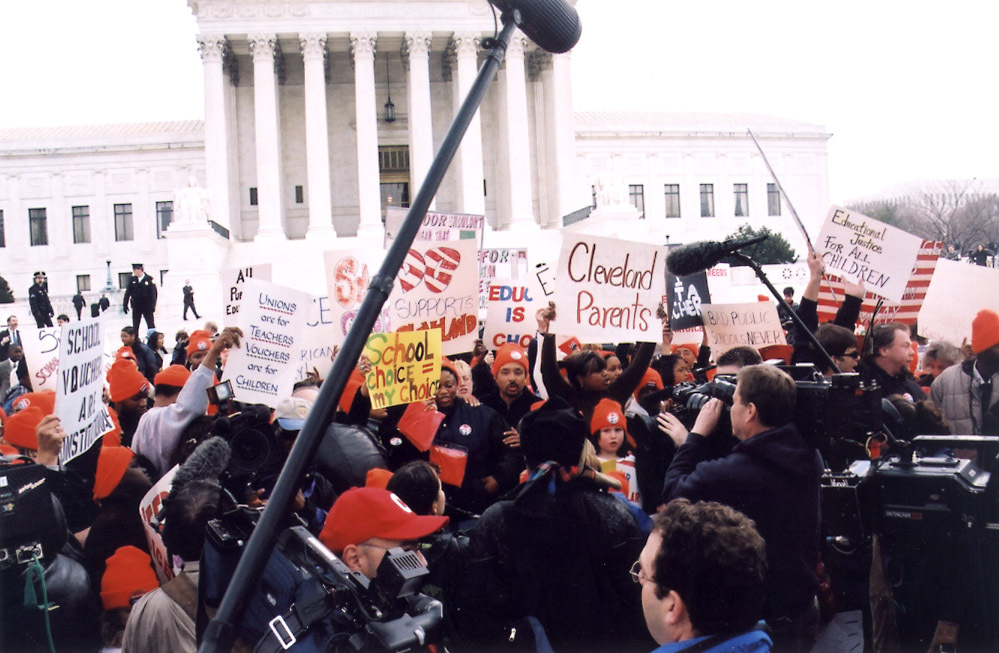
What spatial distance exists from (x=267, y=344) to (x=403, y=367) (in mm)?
A: 1152

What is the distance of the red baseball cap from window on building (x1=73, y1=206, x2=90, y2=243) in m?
52.6

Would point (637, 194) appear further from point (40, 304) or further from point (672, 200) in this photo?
point (40, 304)

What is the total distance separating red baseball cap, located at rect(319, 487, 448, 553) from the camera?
269 cm

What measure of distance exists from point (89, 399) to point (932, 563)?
3.86m

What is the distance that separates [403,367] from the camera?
17.7 feet

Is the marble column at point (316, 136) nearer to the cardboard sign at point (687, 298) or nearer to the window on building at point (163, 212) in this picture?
the window on building at point (163, 212)

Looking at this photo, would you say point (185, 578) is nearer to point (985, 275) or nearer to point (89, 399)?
point (89, 399)

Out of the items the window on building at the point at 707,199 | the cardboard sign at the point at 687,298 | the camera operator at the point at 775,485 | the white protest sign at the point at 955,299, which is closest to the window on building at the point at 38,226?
the window on building at the point at 707,199

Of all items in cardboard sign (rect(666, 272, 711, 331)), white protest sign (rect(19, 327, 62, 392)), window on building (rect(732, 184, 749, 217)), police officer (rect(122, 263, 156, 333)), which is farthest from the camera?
window on building (rect(732, 184, 749, 217))

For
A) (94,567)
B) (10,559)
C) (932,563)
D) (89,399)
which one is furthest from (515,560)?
(89,399)

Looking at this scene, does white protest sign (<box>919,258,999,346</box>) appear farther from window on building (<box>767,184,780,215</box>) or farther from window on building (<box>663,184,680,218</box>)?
window on building (<box>767,184,780,215</box>)

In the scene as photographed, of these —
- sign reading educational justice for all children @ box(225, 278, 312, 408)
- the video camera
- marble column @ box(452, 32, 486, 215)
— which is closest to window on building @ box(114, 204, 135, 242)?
marble column @ box(452, 32, 486, 215)

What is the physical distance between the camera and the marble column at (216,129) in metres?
36.0

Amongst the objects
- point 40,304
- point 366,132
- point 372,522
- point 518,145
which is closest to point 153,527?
point 372,522
